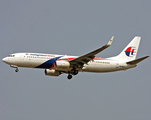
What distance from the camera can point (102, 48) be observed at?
38.6m

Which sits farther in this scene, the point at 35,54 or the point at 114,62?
the point at 114,62

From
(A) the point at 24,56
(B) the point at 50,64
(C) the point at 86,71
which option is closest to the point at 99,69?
(C) the point at 86,71

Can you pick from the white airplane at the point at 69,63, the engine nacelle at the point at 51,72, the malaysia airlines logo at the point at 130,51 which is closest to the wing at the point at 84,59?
the white airplane at the point at 69,63

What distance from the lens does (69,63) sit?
43.6 metres

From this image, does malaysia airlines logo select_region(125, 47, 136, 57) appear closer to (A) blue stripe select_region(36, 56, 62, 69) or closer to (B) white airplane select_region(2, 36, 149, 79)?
(B) white airplane select_region(2, 36, 149, 79)

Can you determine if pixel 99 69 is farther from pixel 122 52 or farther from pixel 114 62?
pixel 122 52

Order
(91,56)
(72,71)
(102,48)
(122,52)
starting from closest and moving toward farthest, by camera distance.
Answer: (102,48) < (91,56) < (72,71) < (122,52)

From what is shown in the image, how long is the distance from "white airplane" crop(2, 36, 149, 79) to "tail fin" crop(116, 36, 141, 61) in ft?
2.91

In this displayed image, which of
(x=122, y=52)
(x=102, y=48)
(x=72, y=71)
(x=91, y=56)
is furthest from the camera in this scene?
(x=122, y=52)

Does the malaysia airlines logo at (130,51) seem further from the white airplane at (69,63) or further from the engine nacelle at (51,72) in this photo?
the engine nacelle at (51,72)

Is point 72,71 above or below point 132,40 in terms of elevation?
below

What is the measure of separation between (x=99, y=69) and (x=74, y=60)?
544 cm

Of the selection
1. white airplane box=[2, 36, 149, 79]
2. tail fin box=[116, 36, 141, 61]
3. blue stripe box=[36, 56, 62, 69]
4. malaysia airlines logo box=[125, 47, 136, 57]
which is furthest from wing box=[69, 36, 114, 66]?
malaysia airlines logo box=[125, 47, 136, 57]

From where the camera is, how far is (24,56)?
4288cm
